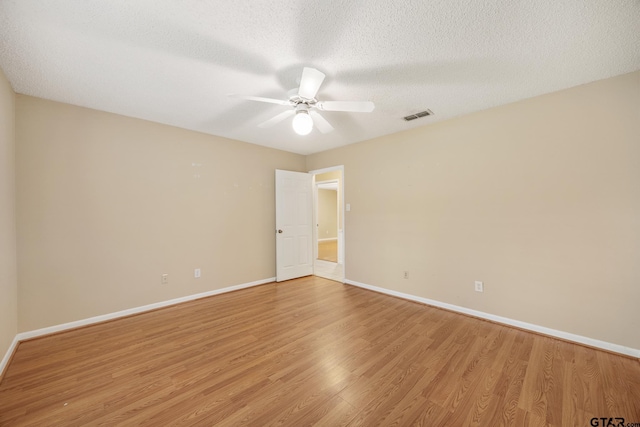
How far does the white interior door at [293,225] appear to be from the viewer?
15.2 feet

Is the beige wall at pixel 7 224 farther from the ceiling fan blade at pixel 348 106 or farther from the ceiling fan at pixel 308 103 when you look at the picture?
the ceiling fan blade at pixel 348 106

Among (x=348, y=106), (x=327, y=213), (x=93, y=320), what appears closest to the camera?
(x=348, y=106)

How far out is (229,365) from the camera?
82.1 inches

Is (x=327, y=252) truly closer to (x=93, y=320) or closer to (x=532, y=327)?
(x=532, y=327)

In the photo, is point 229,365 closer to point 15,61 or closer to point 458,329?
point 458,329

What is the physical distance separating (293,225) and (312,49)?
3.37 meters

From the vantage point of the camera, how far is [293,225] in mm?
4836

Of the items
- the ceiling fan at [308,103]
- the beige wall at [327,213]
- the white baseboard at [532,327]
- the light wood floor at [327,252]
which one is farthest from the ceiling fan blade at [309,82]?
the beige wall at [327,213]

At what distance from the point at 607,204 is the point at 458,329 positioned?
1842 mm

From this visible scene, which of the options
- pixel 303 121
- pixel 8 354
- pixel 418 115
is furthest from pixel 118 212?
pixel 418 115

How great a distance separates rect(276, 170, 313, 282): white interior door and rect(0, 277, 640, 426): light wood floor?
1.77m

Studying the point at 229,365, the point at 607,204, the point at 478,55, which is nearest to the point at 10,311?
the point at 229,365

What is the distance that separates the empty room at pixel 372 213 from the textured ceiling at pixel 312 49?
17mm

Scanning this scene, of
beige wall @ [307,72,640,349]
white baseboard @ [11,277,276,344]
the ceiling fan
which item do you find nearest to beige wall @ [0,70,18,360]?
white baseboard @ [11,277,276,344]
